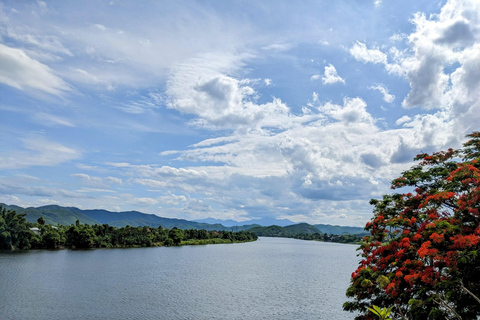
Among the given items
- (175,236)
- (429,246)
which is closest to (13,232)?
(175,236)

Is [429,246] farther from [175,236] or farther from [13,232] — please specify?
[175,236]

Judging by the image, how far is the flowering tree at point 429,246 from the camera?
16.4 m

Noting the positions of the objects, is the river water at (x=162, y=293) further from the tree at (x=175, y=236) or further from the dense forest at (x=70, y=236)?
the tree at (x=175, y=236)

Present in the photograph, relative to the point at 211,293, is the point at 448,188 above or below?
above

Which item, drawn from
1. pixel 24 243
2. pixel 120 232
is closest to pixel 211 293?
pixel 24 243

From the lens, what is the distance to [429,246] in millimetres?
17844

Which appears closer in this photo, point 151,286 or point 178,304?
point 178,304

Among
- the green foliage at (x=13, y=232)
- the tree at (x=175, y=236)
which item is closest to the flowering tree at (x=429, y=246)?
the green foliage at (x=13, y=232)

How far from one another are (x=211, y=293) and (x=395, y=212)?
30.6 meters

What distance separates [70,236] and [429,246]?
4729 inches

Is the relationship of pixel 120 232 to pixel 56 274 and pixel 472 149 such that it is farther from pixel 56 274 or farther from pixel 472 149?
pixel 472 149

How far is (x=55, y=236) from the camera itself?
107 meters

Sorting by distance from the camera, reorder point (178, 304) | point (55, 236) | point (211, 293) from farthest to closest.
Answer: point (55, 236) → point (211, 293) → point (178, 304)

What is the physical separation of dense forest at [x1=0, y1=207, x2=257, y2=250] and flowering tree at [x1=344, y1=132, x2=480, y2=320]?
108344 mm
